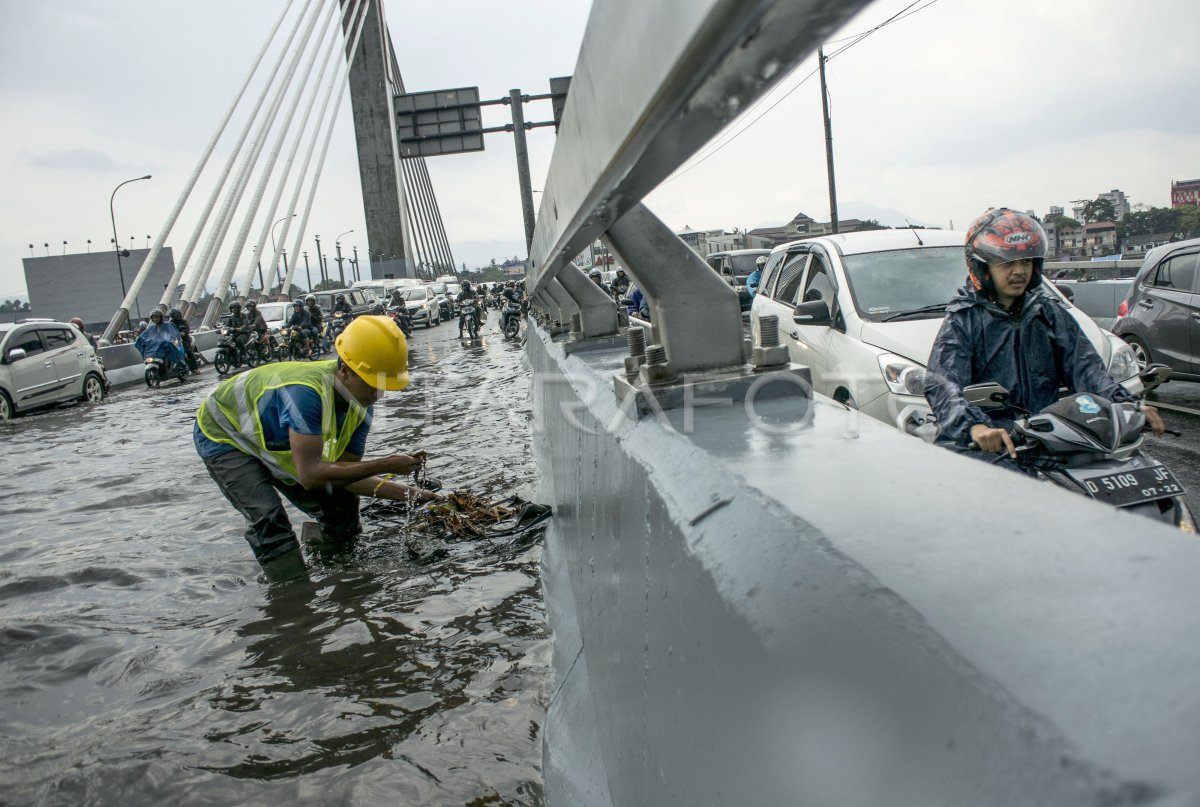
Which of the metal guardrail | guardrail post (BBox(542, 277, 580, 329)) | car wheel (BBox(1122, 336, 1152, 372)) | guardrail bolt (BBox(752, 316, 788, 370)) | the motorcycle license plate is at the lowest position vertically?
car wheel (BBox(1122, 336, 1152, 372))

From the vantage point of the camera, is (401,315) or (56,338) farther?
(401,315)

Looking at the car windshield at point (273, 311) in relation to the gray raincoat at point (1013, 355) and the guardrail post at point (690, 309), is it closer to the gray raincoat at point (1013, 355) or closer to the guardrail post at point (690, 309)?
the gray raincoat at point (1013, 355)

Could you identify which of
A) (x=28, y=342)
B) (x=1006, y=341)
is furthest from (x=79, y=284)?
(x=1006, y=341)

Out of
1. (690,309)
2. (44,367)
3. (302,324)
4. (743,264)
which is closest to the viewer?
(690,309)

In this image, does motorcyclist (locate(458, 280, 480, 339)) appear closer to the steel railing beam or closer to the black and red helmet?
the black and red helmet

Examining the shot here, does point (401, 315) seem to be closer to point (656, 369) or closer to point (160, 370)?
point (160, 370)

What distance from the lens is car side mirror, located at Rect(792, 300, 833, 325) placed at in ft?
20.3

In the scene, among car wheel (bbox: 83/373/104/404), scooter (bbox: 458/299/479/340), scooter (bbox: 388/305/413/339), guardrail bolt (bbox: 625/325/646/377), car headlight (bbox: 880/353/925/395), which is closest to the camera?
guardrail bolt (bbox: 625/325/646/377)

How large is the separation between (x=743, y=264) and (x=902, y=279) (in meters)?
15.5

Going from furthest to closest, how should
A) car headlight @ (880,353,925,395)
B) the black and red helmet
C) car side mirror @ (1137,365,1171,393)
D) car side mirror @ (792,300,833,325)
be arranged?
car side mirror @ (792,300,833,325) → car headlight @ (880,353,925,395) → the black and red helmet → car side mirror @ (1137,365,1171,393)

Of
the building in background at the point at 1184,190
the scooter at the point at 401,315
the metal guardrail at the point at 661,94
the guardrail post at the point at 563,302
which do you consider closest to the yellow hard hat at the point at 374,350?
the guardrail post at the point at 563,302

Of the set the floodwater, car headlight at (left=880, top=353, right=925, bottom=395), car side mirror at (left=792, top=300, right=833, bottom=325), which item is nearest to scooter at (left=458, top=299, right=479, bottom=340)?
the floodwater

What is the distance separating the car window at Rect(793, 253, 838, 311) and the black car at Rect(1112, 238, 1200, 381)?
3.72m

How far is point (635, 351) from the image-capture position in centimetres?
242
